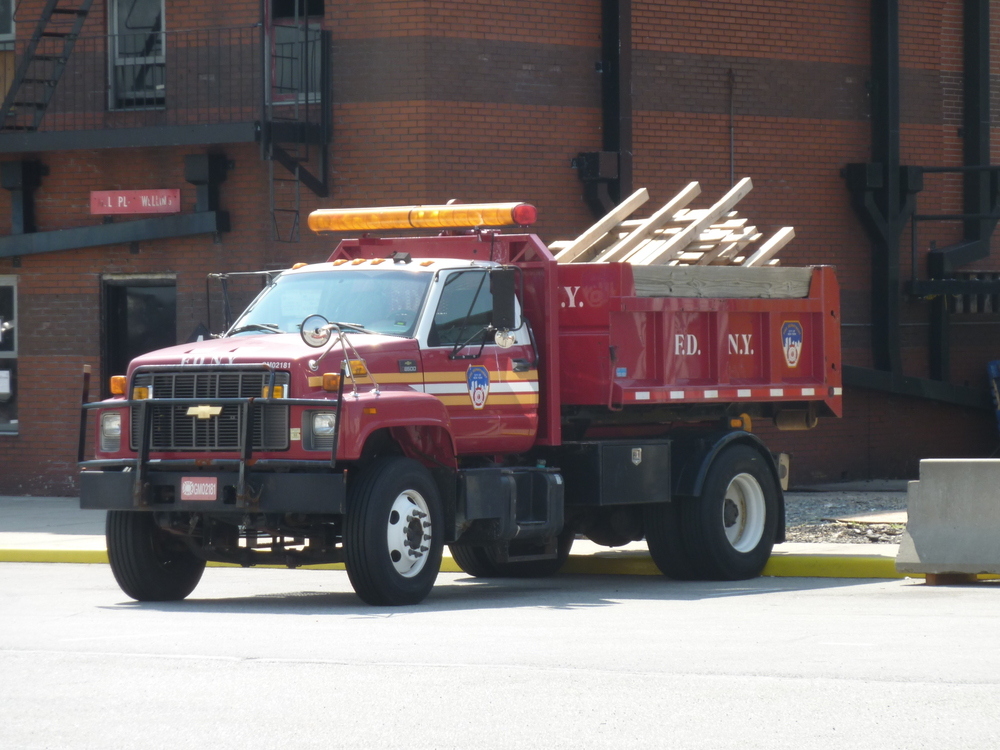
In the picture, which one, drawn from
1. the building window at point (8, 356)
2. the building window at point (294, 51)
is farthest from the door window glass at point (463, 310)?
the building window at point (8, 356)

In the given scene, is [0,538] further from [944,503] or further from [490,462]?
[944,503]

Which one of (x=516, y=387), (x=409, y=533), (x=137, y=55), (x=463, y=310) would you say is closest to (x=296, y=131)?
(x=137, y=55)

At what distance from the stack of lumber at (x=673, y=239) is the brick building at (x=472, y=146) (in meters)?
4.74

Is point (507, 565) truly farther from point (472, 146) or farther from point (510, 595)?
point (472, 146)

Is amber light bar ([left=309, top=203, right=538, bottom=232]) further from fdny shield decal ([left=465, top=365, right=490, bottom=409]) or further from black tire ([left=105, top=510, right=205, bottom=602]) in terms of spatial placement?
black tire ([left=105, top=510, right=205, bottom=602])

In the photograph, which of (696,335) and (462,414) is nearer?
(462,414)

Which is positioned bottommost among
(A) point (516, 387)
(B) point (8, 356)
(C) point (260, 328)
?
(A) point (516, 387)

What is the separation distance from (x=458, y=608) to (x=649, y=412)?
10.2 ft

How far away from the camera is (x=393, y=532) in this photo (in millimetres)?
10766

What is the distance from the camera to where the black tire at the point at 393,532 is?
10.5 meters

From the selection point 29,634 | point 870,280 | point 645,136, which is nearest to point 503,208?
point 29,634

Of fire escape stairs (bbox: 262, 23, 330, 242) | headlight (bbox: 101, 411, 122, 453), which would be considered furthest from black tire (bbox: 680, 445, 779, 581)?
fire escape stairs (bbox: 262, 23, 330, 242)

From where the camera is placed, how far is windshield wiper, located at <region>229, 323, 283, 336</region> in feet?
38.6

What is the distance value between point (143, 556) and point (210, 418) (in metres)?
1.28
